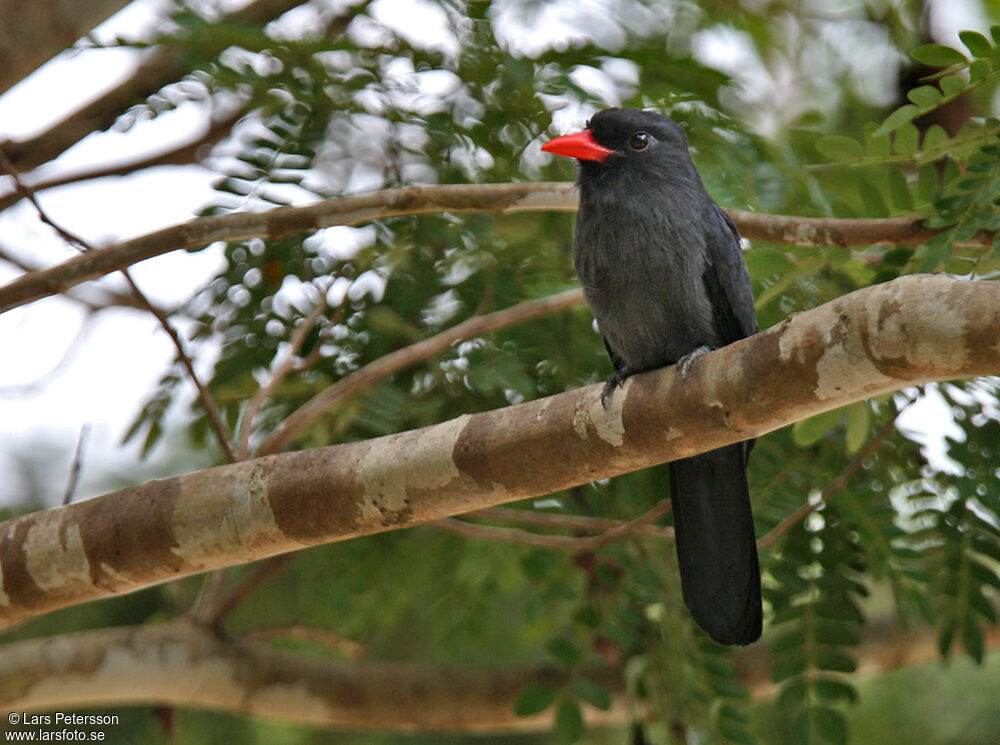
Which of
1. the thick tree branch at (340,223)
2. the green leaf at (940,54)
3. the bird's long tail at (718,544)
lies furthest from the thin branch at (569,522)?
the green leaf at (940,54)

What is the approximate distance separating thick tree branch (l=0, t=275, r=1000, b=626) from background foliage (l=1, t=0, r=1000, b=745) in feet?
2.08

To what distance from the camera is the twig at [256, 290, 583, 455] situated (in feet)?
10.3

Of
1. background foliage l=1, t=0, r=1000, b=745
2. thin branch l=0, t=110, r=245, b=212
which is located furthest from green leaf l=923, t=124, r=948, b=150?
thin branch l=0, t=110, r=245, b=212

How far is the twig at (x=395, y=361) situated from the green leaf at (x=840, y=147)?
0.86 metres

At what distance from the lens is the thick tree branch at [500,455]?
2016mm

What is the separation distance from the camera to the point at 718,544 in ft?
9.66

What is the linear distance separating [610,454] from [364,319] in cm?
155

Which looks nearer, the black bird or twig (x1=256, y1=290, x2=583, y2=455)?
the black bird

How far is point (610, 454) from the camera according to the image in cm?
242

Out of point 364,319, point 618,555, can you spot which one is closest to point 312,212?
point 364,319

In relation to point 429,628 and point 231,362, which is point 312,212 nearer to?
point 231,362

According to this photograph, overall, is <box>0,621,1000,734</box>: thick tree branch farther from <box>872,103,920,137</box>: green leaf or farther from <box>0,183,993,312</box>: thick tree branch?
<box>872,103,920,137</box>: green leaf

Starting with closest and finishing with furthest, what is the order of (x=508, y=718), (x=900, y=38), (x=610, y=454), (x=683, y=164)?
(x=610, y=454), (x=683, y=164), (x=508, y=718), (x=900, y=38)

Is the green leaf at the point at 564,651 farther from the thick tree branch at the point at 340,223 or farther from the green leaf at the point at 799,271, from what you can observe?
the thick tree branch at the point at 340,223
